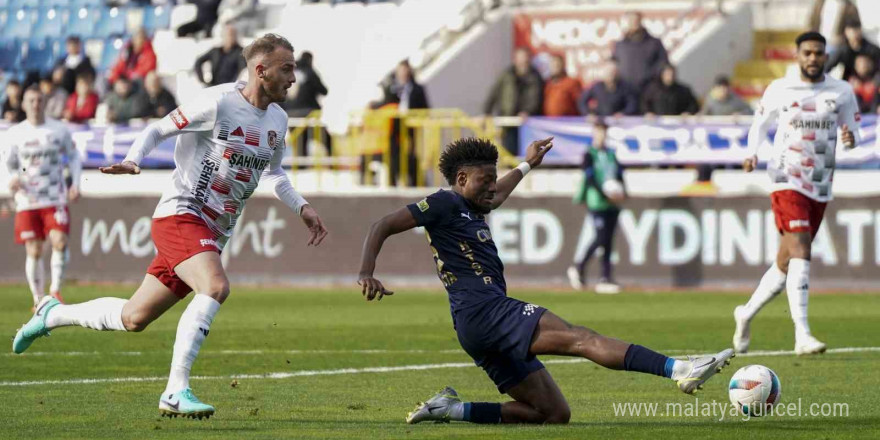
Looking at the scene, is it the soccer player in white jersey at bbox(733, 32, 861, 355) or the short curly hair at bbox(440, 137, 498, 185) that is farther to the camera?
the soccer player in white jersey at bbox(733, 32, 861, 355)

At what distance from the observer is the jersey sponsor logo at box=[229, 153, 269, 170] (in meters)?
9.12

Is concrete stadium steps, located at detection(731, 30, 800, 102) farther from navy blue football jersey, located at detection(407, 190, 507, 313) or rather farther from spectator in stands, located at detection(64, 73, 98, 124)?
navy blue football jersey, located at detection(407, 190, 507, 313)

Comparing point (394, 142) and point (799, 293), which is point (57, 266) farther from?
point (799, 293)

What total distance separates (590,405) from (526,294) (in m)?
11.2

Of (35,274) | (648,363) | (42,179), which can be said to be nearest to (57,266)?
(35,274)

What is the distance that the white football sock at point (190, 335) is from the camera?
28.1ft

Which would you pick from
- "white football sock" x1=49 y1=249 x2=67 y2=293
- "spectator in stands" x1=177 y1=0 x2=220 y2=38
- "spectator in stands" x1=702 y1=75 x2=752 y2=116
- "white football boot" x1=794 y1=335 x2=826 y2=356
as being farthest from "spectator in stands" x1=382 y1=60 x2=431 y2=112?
"white football boot" x1=794 y1=335 x2=826 y2=356

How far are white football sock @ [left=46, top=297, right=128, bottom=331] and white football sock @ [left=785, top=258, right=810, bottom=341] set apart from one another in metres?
5.73

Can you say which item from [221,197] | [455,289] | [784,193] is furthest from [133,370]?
[784,193]

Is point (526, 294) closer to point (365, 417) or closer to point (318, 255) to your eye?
point (318, 255)

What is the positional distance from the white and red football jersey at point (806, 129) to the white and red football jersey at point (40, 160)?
768 centimetres

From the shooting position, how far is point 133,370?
464 inches

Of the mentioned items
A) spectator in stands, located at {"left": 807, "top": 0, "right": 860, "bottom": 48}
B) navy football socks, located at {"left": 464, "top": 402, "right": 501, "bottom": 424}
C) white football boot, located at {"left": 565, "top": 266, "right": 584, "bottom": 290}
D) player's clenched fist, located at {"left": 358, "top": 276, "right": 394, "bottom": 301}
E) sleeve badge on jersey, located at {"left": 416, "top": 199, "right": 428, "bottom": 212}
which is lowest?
white football boot, located at {"left": 565, "top": 266, "right": 584, "bottom": 290}

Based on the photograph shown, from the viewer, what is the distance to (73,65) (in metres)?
29.1
